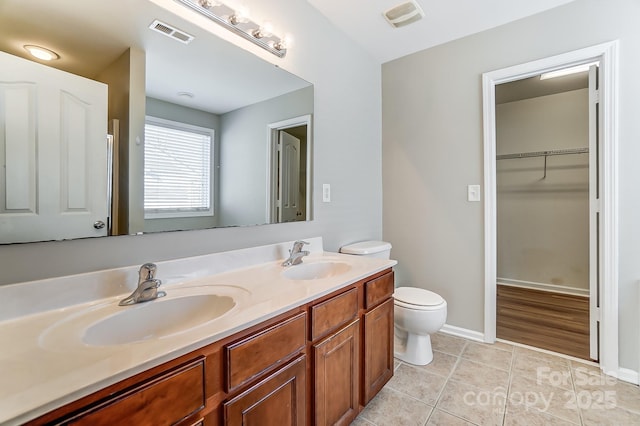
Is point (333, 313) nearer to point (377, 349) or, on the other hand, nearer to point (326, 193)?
point (377, 349)

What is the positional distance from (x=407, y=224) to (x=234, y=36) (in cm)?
196

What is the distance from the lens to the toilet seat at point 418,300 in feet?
6.10

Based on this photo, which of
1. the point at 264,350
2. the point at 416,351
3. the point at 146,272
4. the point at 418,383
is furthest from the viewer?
the point at 416,351

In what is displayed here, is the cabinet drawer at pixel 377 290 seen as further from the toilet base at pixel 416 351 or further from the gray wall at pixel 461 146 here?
the gray wall at pixel 461 146

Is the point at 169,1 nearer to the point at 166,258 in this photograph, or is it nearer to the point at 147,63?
the point at 147,63

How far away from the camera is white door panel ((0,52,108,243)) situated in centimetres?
83

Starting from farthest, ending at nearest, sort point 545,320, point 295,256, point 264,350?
1. point 545,320
2. point 295,256
3. point 264,350

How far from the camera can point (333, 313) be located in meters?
1.18

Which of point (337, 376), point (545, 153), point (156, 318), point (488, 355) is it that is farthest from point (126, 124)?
point (545, 153)

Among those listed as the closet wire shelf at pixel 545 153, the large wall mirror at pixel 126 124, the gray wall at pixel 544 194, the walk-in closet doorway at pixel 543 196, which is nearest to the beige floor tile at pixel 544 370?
the walk-in closet doorway at pixel 543 196

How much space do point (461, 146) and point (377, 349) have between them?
1.72 metres

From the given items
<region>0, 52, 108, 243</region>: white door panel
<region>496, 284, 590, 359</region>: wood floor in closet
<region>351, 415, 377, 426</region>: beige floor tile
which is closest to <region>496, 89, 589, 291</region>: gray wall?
<region>496, 284, 590, 359</region>: wood floor in closet

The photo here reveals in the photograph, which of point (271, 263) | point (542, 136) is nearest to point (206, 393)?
point (271, 263)

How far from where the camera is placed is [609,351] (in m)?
1.76
